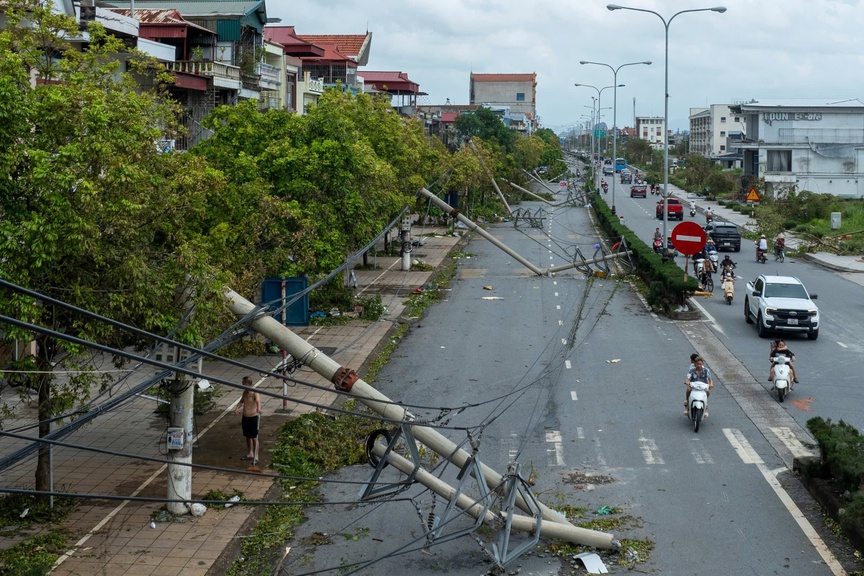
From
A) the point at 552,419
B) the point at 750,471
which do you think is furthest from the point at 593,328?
the point at 750,471

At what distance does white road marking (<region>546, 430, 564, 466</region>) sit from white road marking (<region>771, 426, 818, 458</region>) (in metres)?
3.78

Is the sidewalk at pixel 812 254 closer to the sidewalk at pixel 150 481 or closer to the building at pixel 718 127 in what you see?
the sidewalk at pixel 150 481

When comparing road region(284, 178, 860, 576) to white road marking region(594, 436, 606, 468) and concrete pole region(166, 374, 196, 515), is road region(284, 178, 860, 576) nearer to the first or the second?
white road marking region(594, 436, 606, 468)

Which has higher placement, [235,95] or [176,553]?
[235,95]

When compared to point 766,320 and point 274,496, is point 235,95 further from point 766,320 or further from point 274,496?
point 274,496

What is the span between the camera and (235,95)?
44531mm

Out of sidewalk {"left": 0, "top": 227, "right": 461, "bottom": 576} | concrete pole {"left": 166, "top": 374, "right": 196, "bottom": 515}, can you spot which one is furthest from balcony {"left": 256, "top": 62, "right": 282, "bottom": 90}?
concrete pole {"left": 166, "top": 374, "right": 196, "bottom": 515}

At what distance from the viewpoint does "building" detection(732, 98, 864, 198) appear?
96.0 m

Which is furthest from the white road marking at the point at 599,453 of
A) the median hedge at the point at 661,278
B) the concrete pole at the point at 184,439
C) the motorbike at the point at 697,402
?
the median hedge at the point at 661,278

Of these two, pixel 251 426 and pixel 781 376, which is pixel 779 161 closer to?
pixel 781 376

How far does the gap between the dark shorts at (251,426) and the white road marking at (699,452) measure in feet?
22.9

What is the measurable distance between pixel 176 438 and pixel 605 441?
7577mm

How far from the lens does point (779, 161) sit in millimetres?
99188

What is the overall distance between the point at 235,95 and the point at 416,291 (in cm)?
1391
